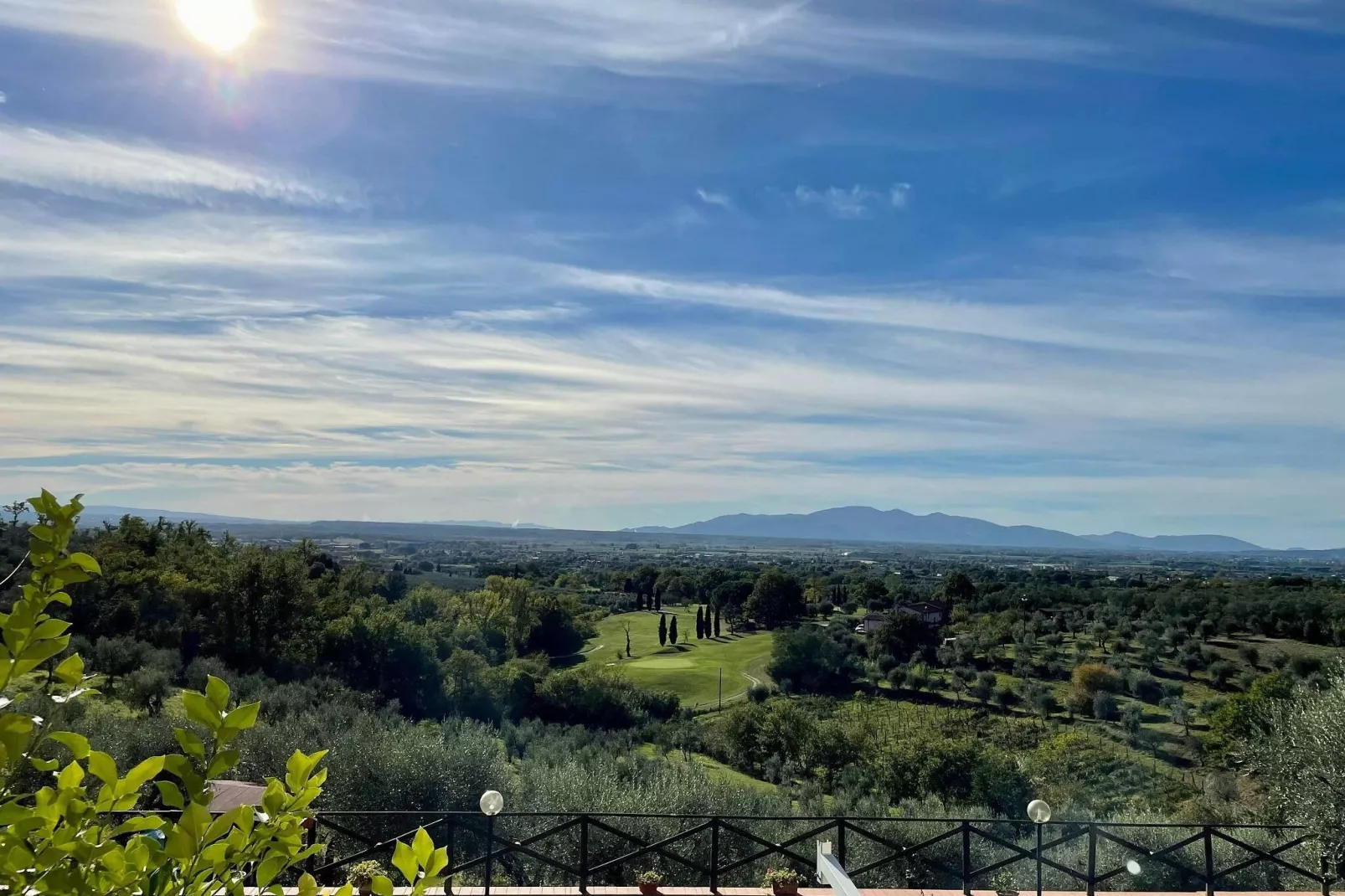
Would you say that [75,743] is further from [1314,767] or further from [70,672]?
[1314,767]

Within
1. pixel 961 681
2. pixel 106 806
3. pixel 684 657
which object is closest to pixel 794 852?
pixel 106 806

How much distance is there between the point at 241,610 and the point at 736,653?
105ft

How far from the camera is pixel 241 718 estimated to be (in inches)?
58.0

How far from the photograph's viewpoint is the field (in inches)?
1870

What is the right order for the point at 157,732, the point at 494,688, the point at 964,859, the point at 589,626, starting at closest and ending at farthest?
the point at 964,859 → the point at 157,732 → the point at 494,688 → the point at 589,626

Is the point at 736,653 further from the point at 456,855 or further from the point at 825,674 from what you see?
the point at 456,855

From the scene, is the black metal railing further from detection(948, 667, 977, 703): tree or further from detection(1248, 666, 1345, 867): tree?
detection(948, 667, 977, 703): tree

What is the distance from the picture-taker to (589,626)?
55.9m

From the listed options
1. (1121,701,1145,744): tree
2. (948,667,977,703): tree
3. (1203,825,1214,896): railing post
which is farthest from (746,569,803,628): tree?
(1203,825,1214,896): railing post

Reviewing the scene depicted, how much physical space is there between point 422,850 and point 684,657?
179 feet

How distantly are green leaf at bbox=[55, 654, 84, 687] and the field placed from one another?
44.3 m

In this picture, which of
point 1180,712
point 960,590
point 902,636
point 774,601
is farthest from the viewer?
point 774,601

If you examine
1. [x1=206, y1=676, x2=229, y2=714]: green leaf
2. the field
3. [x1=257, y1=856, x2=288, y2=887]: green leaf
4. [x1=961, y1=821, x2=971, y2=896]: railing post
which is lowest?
the field

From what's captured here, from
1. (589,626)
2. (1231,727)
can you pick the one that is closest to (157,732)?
(1231,727)
